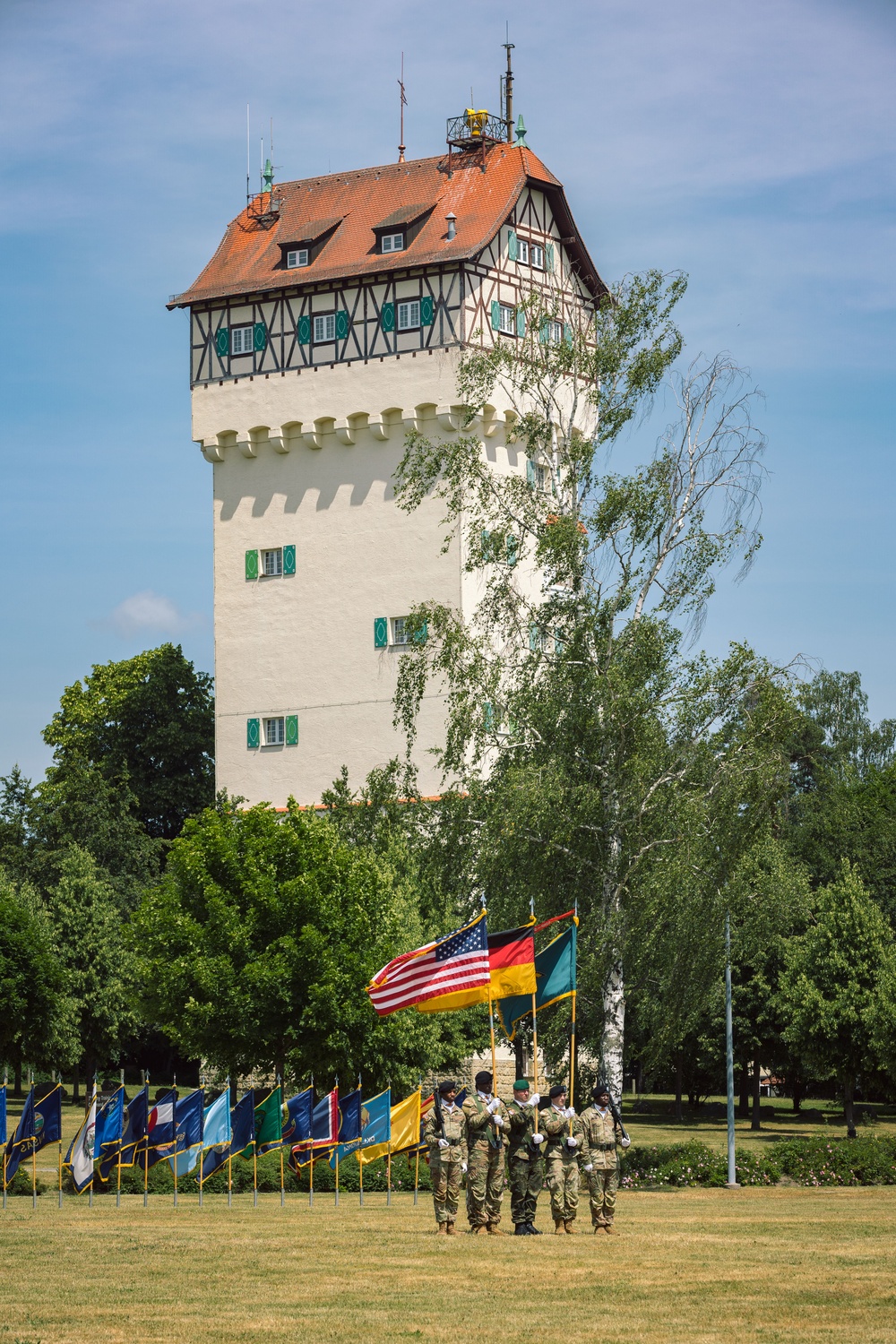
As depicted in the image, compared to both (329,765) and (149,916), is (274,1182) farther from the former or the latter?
(329,765)

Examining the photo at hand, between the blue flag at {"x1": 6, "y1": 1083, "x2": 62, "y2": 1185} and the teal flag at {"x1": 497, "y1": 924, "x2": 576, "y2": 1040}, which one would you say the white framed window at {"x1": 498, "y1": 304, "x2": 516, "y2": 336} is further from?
the blue flag at {"x1": 6, "y1": 1083, "x2": 62, "y2": 1185}

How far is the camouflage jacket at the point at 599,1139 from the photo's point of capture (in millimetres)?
22328

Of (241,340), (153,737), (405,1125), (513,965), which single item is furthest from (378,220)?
(513,965)

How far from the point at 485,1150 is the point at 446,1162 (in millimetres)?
742

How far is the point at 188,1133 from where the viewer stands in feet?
93.8

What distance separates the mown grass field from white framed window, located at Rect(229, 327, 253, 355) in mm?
37895

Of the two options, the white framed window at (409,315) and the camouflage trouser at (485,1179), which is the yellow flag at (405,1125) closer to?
the camouflage trouser at (485,1179)

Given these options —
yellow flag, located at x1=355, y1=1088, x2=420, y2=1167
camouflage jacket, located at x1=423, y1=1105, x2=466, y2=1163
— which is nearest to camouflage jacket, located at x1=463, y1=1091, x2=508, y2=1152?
camouflage jacket, located at x1=423, y1=1105, x2=466, y2=1163

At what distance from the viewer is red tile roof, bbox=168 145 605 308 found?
56969mm

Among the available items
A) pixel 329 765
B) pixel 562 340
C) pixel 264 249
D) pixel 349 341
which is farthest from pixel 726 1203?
pixel 264 249

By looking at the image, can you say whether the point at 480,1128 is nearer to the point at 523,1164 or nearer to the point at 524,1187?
the point at 523,1164

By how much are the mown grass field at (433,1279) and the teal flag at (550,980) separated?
9.20 ft

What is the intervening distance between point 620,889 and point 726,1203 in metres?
7.13

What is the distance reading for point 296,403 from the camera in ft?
193
